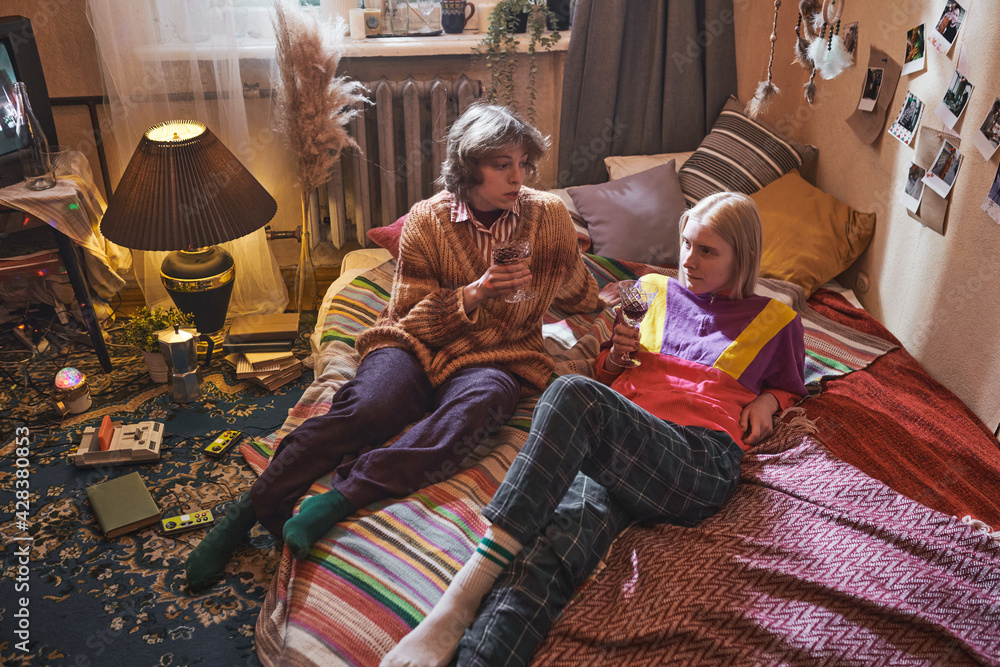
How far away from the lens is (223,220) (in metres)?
2.51

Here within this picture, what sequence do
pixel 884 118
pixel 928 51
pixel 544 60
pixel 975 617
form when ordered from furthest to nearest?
pixel 544 60, pixel 884 118, pixel 928 51, pixel 975 617

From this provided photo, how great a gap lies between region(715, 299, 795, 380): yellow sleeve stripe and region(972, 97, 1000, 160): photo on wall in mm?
703

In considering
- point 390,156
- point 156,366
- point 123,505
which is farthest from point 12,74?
point 123,505

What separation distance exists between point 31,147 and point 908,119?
9.19ft

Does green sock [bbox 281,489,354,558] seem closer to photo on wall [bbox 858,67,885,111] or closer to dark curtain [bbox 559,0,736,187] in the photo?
dark curtain [bbox 559,0,736,187]

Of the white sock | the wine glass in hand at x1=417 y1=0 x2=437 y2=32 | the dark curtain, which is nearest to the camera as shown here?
the white sock

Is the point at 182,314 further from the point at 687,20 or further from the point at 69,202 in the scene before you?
the point at 687,20

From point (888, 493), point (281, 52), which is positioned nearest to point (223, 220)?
point (281, 52)

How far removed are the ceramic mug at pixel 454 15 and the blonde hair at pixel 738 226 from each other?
5.45 feet

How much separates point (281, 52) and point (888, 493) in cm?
233

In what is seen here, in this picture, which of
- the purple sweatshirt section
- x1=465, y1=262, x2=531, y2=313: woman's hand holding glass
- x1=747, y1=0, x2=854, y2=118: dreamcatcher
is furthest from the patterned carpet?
x1=747, y1=0, x2=854, y2=118: dreamcatcher

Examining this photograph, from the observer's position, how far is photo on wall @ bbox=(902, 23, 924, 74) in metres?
2.20

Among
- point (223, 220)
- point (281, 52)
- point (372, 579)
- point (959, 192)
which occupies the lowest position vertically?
point (372, 579)

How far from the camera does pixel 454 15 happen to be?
117 inches
